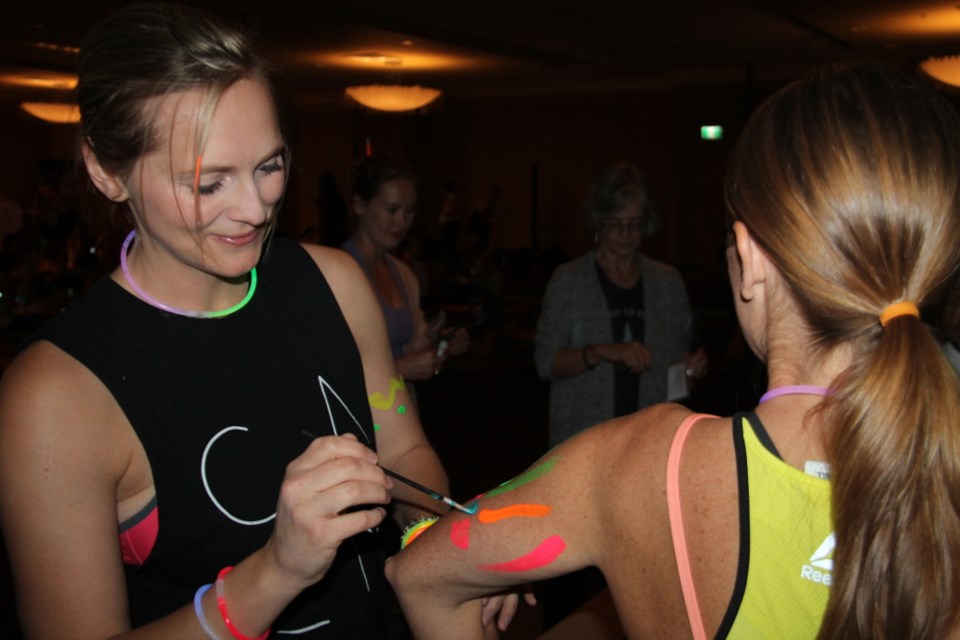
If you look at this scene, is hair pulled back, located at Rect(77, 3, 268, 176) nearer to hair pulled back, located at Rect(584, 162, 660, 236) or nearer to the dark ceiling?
hair pulled back, located at Rect(584, 162, 660, 236)

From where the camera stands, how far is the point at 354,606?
130 cm

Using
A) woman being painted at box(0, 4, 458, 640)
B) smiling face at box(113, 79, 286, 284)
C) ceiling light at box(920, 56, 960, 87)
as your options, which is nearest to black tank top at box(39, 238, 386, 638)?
woman being painted at box(0, 4, 458, 640)

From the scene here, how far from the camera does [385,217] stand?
3123 millimetres

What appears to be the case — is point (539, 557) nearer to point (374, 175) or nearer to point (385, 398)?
point (385, 398)

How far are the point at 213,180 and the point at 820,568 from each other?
2.79 feet

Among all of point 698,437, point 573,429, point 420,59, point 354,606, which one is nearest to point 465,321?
point 573,429

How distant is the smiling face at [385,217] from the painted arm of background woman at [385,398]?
1.65 meters

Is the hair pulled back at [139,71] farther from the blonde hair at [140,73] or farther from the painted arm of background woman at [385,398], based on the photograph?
the painted arm of background woman at [385,398]

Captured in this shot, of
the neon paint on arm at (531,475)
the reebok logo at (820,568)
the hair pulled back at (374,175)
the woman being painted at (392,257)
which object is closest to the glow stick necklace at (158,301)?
the neon paint on arm at (531,475)

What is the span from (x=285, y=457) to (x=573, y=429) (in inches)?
70.4

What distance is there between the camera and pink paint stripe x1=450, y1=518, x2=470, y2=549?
38.4 inches

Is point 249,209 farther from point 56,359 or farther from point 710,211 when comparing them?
point 710,211

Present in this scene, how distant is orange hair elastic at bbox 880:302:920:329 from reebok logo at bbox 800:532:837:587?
0.68 ft

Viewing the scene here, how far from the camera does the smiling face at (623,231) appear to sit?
3.05 meters
